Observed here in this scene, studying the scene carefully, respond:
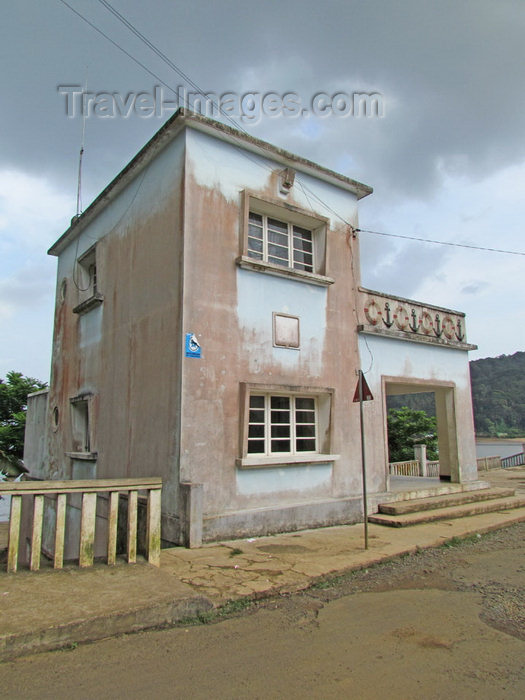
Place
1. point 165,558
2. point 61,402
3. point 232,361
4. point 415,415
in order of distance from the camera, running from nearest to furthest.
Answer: point 165,558 < point 232,361 < point 61,402 < point 415,415

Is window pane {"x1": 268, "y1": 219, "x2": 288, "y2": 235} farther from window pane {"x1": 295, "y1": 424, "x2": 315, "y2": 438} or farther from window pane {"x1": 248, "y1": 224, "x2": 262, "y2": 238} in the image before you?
window pane {"x1": 295, "y1": 424, "x2": 315, "y2": 438}

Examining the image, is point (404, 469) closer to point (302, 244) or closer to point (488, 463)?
point (488, 463)

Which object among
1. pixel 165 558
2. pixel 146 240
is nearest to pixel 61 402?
pixel 146 240

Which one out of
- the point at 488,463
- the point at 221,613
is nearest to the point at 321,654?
the point at 221,613

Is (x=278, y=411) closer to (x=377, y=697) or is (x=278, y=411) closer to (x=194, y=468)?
(x=194, y=468)

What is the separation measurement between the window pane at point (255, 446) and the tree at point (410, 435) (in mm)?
16941

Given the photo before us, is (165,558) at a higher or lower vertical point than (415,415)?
lower

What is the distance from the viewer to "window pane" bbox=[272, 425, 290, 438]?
28.6 feet

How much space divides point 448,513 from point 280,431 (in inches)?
155

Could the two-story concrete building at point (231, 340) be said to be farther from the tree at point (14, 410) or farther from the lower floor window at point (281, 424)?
the tree at point (14, 410)

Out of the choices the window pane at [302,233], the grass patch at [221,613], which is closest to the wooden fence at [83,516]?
the grass patch at [221,613]

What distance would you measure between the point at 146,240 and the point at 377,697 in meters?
7.86

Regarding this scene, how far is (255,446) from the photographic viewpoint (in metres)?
8.39

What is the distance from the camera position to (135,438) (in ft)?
28.2
